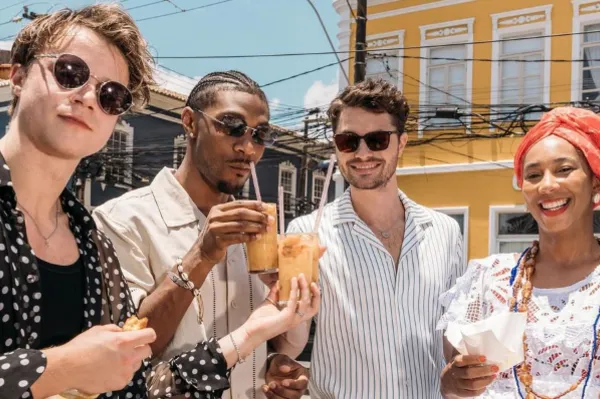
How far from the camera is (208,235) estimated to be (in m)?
2.20

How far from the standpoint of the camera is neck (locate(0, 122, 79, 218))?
5.58ft

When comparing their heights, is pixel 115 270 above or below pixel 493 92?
below

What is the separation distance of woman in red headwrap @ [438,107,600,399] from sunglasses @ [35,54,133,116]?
1391 millimetres

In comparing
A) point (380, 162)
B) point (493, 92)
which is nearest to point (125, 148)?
point (493, 92)

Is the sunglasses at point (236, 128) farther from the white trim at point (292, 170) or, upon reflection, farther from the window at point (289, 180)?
the white trim at point (292, 170)

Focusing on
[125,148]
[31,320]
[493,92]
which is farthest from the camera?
[125,148]

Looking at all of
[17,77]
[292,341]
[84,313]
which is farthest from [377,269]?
[17,77]

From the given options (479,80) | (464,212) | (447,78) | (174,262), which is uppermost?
(447,78)

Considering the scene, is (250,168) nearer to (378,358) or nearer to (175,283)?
(175,283)

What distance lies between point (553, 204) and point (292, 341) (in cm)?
118

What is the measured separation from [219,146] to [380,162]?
0.84 metres

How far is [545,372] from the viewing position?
232 centimetres

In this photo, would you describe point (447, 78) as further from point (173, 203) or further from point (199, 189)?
point (173, 203)

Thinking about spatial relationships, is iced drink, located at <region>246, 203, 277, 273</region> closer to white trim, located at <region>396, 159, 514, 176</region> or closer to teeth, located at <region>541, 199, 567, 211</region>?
teeth, located at <region>541, 199, 567, 211</region>
